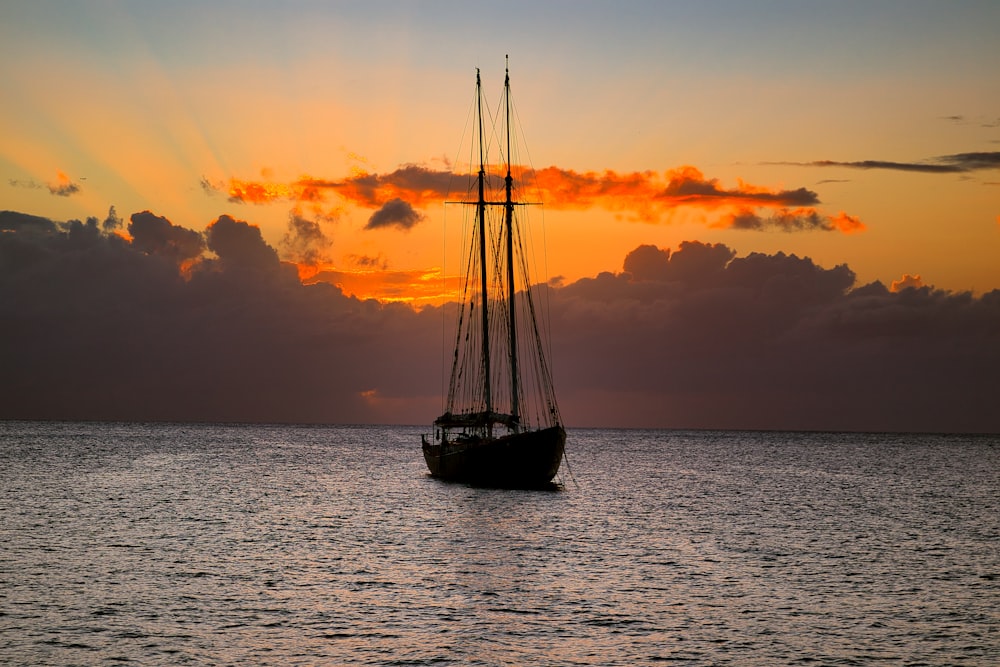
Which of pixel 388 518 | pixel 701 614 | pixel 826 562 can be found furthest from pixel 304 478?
pixel 701 614

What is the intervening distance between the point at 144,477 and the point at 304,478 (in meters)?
17.4

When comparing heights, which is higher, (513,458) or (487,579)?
(513,458)

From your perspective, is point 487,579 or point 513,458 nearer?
point 487,579

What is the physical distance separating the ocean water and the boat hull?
5.72 feet

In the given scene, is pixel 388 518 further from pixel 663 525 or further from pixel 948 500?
pixel 948 500

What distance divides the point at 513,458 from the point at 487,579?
39.4 meters

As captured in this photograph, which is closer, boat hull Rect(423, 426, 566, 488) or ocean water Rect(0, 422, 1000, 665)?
ocean water Rect(0, 422, 1000, 665)

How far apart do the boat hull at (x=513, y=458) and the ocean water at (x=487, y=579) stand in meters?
1.74

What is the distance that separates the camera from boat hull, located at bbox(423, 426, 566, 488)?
81.1 metres

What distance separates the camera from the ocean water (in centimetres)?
3133

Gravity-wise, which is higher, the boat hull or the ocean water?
the boat hull

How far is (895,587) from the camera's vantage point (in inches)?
1719

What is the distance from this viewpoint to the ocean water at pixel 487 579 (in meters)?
31.3

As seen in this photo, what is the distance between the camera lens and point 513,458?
8288 cm
